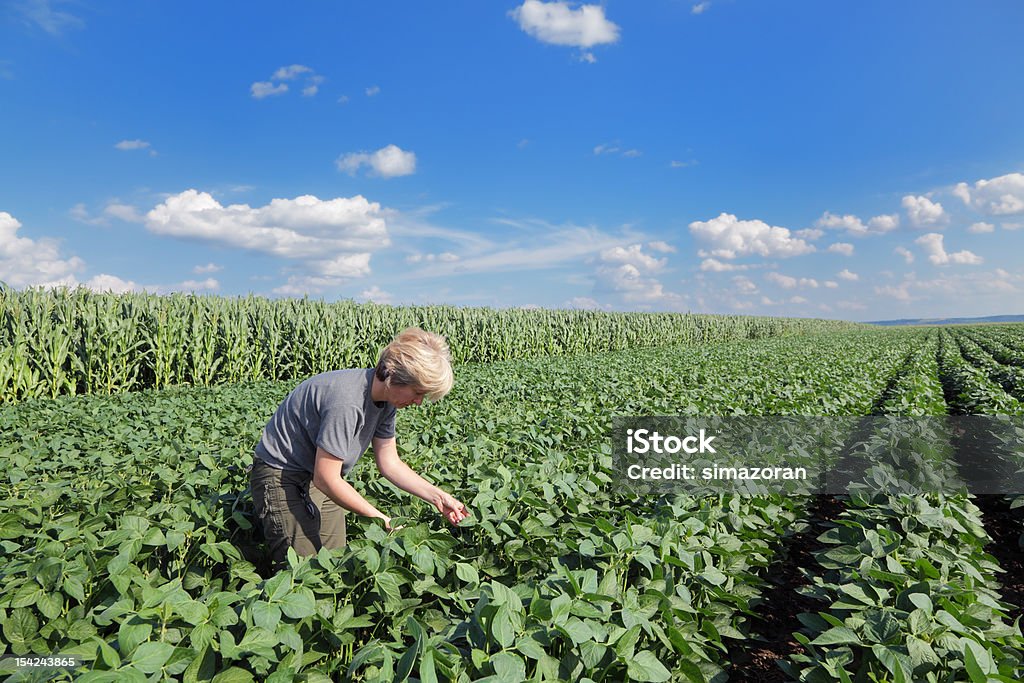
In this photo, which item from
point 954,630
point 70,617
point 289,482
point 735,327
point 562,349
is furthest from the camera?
point 735,327

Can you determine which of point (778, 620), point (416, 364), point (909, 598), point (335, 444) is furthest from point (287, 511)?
point (778, 620)

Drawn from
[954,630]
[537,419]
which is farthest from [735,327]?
[954,630]

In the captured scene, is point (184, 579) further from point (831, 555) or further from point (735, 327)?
point (735, 327)

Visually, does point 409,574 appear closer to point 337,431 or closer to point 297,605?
point 297,605

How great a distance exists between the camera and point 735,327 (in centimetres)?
4922

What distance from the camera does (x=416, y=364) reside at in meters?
2.83

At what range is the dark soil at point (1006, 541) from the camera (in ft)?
14.7

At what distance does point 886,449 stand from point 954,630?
3.37 meters

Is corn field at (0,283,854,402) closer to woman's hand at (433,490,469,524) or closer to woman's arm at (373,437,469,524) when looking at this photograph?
woman's arm at (373,437,469,524)

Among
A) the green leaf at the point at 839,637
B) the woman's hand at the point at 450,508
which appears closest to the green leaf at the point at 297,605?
the woman's hand at the point at 450,508

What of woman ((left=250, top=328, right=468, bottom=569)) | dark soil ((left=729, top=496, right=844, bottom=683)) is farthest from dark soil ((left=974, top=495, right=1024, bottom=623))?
woman ((left=250, top=328, right=468, bottom=569))

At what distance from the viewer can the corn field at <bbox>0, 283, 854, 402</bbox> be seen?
36.6 ft

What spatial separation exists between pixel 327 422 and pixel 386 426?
484mm

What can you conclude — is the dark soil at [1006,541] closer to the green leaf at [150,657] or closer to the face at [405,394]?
the face at [405,394]
